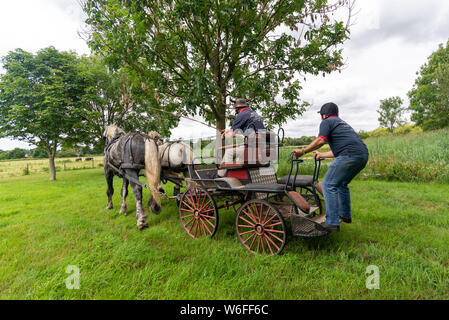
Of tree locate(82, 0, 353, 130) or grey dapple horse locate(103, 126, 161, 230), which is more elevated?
tree locate(82, 0, 353, 130)

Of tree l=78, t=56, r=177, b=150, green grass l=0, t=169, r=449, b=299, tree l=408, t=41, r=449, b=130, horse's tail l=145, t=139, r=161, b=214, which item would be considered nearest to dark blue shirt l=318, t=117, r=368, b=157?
green grass l=0, t=169, r=449, b=299

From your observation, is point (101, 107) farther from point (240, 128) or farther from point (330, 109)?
point (330, 109)

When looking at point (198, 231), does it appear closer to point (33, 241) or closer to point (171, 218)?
point (171, 218)

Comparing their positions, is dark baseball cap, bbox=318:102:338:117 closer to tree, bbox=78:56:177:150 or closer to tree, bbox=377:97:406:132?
tree, bbox=78:56:177:150

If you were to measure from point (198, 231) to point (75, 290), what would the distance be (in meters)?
1.74

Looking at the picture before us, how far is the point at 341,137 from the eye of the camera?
2.56m

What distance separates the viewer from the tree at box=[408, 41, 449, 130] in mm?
22427

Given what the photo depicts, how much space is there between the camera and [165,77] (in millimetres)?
5148

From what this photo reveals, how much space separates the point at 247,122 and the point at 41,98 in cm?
→ 1437

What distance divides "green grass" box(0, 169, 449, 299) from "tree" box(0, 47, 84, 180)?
386 inches

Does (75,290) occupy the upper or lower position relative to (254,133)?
lower

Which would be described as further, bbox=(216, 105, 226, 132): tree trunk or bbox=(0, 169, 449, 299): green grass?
bbox=(216, 105, 226, 132): tree trunk

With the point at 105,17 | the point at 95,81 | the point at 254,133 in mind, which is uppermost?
the point at 95,81
